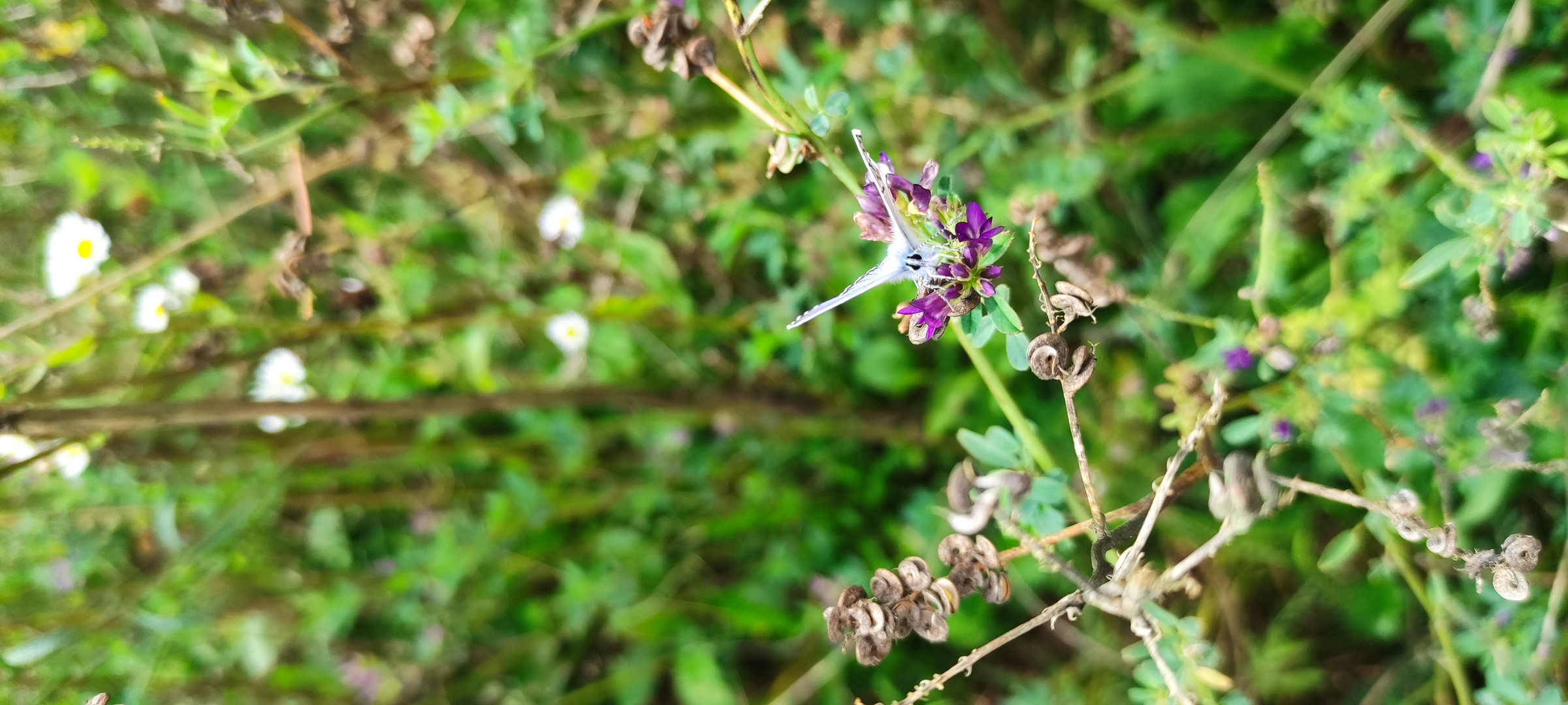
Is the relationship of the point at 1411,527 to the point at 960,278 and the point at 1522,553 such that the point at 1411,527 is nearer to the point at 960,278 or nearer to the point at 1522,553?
the point at 1522,553

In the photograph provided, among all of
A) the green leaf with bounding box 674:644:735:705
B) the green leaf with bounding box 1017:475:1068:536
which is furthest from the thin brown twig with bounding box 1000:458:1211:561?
the green leaf with bounding box 674:644:735:705

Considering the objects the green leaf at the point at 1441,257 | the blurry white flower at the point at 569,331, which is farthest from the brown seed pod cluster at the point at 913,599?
the blurry white flower at the point at 569,331

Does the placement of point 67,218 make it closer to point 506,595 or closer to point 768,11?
point 506,595

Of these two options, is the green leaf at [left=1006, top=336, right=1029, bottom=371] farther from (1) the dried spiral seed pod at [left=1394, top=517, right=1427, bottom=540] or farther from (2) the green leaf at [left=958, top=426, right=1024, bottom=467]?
(1) the dried spiral seed pod at [left=1394, top=517, right=1427, bottom=540]

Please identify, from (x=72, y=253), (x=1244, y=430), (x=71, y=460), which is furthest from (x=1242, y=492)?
(x=72, y=253)

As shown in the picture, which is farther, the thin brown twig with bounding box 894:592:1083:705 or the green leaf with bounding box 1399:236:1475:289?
the green leaf with bounding box 1399:236:1475:289

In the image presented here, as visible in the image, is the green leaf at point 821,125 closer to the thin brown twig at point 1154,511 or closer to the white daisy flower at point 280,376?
the thin brown twig at point 1154,511
